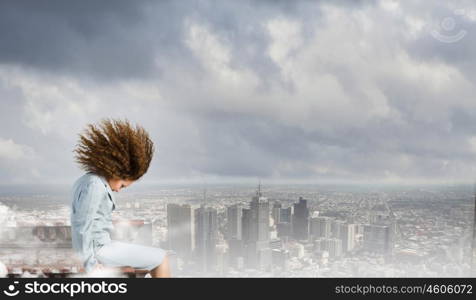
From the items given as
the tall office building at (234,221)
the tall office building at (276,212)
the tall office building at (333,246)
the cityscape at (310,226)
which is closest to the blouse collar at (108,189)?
the cityscape at (310,226)

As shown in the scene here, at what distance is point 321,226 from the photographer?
3793 millimetres

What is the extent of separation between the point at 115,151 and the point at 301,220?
2.55 metres

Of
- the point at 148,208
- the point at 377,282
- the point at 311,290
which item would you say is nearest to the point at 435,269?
the point at 377,282

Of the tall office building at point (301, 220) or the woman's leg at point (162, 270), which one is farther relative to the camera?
the tall office building at point (301, 220)

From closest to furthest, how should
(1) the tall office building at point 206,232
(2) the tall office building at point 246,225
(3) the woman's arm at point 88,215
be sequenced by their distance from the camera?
(3) the woman's arm at point 88,215 < (1) the tall office building at point 206,232 < (2) the tall office building at point 246,225

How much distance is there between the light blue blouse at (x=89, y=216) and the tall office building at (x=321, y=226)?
8.51 ft

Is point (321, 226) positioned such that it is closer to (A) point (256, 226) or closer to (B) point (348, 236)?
(B) point (348, 236)

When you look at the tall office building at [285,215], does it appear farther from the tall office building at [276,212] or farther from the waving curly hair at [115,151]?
the waving curly hair at [115,151]

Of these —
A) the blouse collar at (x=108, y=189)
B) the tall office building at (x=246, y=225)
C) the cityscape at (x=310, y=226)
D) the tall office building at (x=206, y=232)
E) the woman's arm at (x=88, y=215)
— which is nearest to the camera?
the woman's arm at (x=88, y=215)

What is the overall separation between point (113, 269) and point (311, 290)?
3.46 feet

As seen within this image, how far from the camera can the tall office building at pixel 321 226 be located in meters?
3.77

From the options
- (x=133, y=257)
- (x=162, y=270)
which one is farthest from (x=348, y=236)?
(x=133, y=257)

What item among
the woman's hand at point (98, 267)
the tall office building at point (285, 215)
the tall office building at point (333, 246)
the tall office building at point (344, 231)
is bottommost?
the tall office building at point (333, 246)

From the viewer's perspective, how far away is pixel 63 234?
240 centimetres
